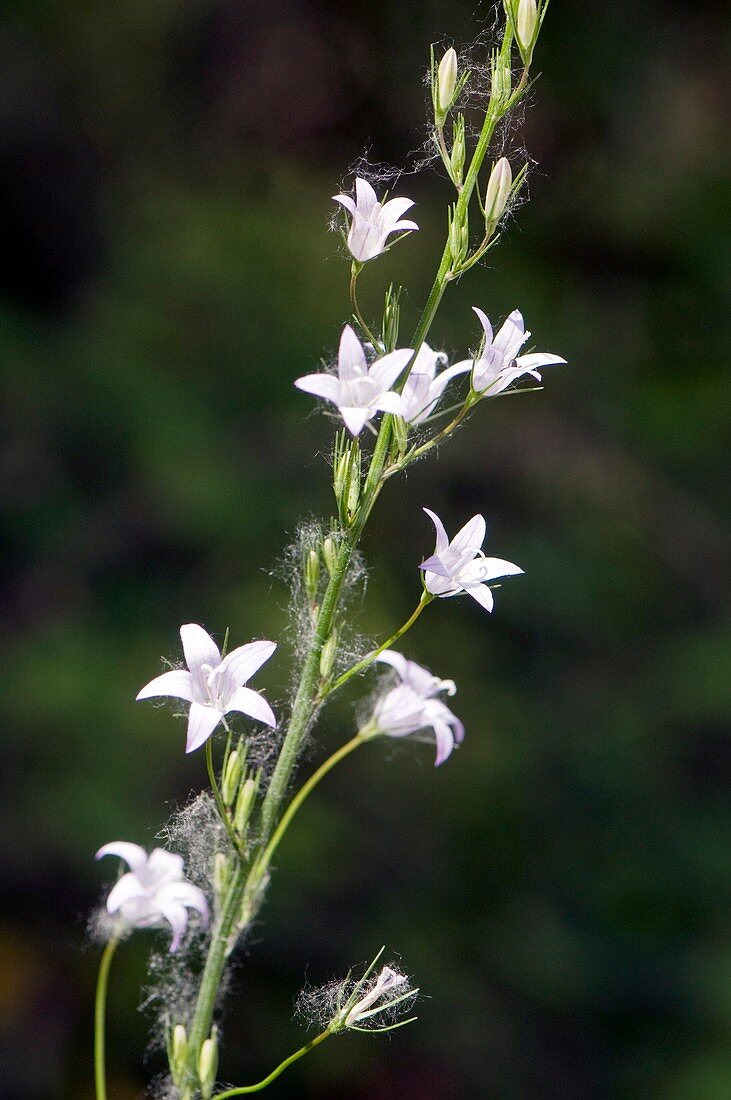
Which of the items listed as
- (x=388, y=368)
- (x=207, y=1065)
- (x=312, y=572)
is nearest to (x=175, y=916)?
(x=207, y=1065)

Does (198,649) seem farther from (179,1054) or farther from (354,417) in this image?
(179,1054)

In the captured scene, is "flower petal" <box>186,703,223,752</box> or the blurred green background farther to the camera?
the blurred green background

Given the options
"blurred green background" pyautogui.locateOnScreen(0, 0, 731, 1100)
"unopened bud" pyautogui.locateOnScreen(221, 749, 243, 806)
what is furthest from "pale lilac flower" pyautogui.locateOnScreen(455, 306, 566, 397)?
"blurred green background" pyautogui.locateOnScreen(0, 0, 731, 1100)

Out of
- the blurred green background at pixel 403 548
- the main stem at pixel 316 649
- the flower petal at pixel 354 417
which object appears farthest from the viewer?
the blurred green background at pixel 403 548

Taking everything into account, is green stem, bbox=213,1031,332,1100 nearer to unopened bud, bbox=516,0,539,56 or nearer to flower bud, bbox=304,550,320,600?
flower bud, bbox=304,550,320,600

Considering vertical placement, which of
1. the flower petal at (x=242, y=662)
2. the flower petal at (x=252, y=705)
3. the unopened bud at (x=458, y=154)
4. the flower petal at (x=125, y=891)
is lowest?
the flower petal at (x=125, y=891)

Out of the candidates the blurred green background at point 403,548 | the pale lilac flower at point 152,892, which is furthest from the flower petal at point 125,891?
the blurred green background at point 403,548

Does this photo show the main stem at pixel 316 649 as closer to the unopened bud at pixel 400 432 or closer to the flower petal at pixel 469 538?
the unopened bud at pixel 400 432
